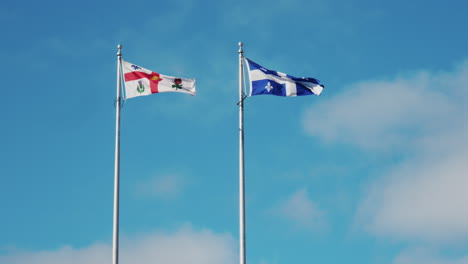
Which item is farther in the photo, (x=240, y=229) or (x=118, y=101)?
(x=118, y=101)

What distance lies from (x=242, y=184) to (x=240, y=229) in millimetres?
2670

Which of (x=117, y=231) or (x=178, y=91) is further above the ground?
(x=178, y=91)

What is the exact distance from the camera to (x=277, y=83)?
58812 millimetres

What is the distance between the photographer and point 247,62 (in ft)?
193

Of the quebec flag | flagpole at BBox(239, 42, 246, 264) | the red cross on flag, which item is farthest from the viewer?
the red cross on flag

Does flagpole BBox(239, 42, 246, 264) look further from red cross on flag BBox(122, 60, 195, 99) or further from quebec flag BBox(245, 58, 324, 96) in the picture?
red cross on flag BBox(122, 60, 195, 99)

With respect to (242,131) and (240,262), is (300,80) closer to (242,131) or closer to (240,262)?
(242,131)

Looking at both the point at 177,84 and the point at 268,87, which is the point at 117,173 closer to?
the point at 177,84

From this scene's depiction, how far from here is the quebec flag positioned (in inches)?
2301

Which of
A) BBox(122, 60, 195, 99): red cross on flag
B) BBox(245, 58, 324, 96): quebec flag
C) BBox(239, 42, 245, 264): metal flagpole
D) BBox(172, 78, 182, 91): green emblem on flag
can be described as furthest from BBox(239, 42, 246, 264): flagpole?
BBox(172, 78, 182, 91): green emblem on flag

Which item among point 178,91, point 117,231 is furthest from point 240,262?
point 178,91

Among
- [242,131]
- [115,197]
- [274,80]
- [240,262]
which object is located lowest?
[240,262]

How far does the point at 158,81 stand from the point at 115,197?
764 centimetres

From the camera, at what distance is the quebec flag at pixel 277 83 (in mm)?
58438
